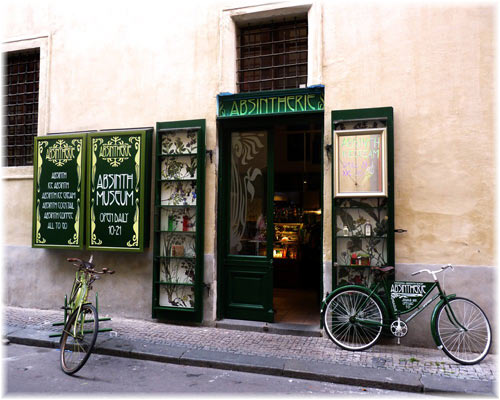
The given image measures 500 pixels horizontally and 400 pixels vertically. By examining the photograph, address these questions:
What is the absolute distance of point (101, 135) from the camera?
24.6 ft

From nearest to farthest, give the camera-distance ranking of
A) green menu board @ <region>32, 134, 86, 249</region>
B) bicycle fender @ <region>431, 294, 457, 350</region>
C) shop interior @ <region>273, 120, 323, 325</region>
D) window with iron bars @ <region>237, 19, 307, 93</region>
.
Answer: bicycle fender @ <region>431, 294, 457, 350</region> < window with iron bars @ <region>237, 19, 307, 93</region> < green menu board @ <region>32, 134, 86, 249</region> < shop interior @ <region>273, 120, 323, 325</region>

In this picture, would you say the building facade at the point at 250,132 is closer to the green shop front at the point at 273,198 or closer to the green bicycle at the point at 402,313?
the green shop front at the point at 273,198

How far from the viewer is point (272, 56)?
7.22 meters

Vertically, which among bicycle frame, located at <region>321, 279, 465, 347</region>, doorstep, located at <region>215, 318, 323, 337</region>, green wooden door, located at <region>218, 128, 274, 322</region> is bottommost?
doorstep, located at <region>215, 318, 323, 337</region>

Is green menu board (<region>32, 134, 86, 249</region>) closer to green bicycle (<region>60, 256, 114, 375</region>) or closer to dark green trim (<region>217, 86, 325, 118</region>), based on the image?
green bicycle (<region>60, 256, 114, 375</region>)

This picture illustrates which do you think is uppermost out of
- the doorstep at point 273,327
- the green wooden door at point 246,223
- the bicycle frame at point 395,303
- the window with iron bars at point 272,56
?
the window with iron bars at point 272,56

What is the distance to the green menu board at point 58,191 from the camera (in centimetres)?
762

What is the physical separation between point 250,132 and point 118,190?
2.46 m

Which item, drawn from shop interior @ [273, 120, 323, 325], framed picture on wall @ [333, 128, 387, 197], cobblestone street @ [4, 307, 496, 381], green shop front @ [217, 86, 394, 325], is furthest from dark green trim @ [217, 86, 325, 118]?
cobblestone street @ [4, 307, 496, 381]

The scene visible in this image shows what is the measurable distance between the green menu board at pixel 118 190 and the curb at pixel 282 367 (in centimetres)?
173

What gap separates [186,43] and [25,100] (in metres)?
3.87

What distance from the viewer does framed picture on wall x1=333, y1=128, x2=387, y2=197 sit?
613 cm

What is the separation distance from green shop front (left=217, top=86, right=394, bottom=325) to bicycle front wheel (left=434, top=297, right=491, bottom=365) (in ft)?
3.17

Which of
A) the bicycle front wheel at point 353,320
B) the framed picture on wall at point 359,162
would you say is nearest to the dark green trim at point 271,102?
the framed picture on wall at point 359,162
